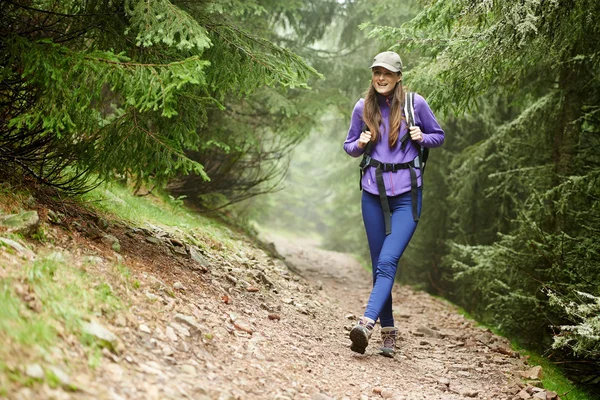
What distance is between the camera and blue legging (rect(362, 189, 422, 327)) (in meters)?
4.45

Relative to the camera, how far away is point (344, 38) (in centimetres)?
1262

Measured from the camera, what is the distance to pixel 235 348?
3.64 metres

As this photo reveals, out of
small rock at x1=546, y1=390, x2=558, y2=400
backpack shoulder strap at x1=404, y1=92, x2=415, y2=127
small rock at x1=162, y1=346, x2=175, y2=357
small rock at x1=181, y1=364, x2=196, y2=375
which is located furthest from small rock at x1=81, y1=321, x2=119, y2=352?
small rock at x1=546, y1=390, x2=558, y2=400

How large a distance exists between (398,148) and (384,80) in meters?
0.66

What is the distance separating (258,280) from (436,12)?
3.58 metres

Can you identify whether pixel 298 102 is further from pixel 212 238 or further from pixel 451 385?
pixel 451 385

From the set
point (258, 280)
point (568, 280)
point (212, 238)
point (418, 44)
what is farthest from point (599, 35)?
point (212, 238)

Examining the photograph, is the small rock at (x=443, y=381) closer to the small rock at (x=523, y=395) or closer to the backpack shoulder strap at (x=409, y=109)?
the small rock at (x=523, y=395)

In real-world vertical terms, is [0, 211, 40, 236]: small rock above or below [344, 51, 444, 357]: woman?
below

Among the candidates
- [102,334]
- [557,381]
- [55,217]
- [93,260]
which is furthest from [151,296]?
[557,381]

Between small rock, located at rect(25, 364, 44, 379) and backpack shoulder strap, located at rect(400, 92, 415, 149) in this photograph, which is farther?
backpack shoulder strap, located at rect(400, 92, 415, 149)

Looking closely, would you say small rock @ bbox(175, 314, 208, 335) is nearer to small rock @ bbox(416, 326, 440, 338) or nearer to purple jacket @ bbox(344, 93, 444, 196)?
purple jacket @ bbox(344, 93, 444, 196)

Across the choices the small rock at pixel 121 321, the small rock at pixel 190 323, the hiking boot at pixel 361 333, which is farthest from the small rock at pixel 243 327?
the small rock at pixel 121 321

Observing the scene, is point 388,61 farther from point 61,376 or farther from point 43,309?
point 61,376
